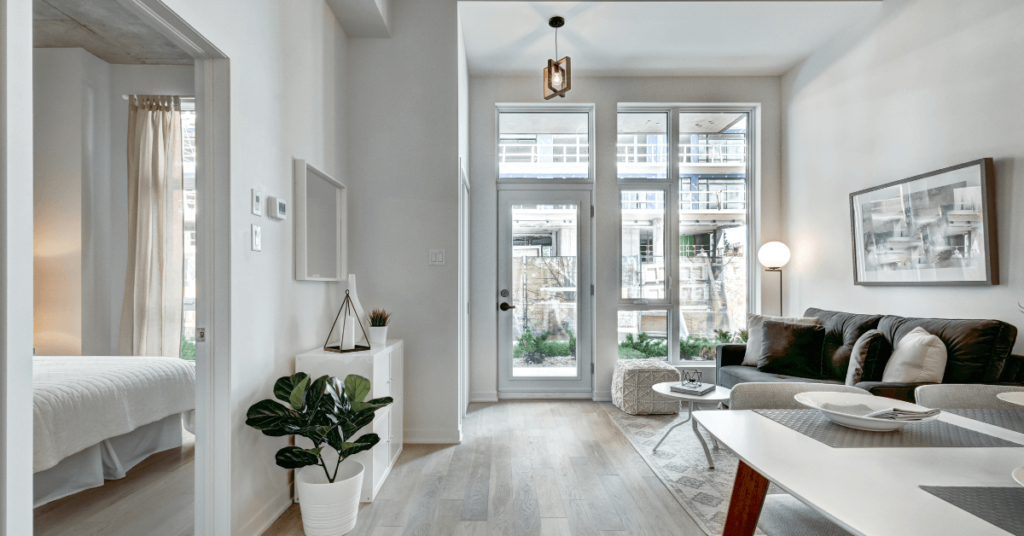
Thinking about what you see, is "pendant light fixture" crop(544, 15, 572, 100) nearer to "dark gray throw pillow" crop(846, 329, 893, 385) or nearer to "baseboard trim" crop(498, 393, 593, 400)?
"dark gray throw pillow" crop(846, 329, 893, 385)

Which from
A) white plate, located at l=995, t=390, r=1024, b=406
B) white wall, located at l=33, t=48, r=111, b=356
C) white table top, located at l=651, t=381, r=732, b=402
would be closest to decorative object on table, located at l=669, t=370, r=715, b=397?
white table top, located at l=651, t=381, r=732, b=402

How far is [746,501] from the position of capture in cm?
120

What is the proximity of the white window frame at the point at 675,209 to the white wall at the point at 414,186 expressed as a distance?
1934 millimetres

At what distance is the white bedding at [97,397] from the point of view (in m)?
1.49

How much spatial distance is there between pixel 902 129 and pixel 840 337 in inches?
55.5

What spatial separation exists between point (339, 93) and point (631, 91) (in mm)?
2677

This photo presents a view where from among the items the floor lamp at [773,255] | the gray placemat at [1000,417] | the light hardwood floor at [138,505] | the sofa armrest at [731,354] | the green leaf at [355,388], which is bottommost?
the light hardwood floor at [138,505]

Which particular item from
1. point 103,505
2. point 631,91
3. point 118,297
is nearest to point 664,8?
point 631,91

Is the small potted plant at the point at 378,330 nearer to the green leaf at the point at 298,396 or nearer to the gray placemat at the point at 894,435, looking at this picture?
the green leaf at the point at 298,396

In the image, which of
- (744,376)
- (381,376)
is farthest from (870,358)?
(381,376)

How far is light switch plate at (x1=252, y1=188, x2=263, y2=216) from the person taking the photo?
2059 mm

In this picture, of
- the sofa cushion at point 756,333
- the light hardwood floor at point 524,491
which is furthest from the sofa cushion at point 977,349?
the light hardwood floor at point 524,491

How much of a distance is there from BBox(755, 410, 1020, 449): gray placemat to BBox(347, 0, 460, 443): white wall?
2400 mm

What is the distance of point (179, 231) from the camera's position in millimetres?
1881
